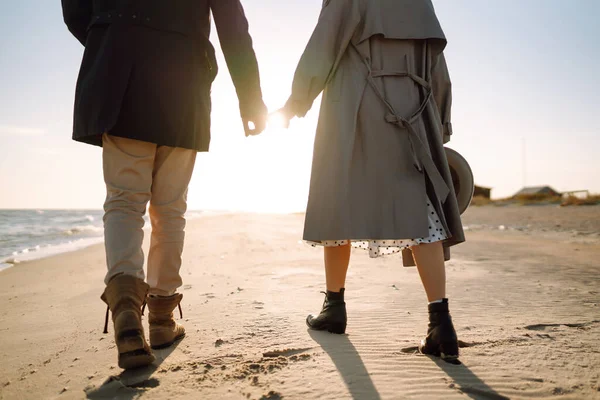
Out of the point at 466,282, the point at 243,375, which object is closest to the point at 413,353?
the point at 243,375

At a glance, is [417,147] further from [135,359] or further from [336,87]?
[135,359]

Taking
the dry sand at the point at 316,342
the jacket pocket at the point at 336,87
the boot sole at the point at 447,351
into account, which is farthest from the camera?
the jacket pocket at the point at 336,87

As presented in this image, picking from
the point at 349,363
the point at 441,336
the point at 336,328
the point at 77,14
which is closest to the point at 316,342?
the point at 336,328

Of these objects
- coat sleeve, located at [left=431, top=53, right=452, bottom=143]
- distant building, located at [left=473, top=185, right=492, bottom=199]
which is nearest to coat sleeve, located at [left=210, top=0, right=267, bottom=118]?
coat sleeve, located at [left=431, top=53, right=452, bottom=143]

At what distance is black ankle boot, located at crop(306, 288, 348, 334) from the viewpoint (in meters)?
2.60

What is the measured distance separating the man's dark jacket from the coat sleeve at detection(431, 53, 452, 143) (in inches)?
46.2

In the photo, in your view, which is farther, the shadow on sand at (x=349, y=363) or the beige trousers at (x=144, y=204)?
the beige trousers at (x=144, y=204)

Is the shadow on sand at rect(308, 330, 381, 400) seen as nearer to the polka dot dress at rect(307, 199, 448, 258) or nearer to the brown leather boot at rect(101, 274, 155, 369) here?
the polka dot dress at rect(307, 199, 448, 258)

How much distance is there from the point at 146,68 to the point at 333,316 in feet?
5.41

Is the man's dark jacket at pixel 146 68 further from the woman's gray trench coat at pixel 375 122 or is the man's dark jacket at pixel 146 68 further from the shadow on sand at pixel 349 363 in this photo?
the shadow on sand at pixel 349 363

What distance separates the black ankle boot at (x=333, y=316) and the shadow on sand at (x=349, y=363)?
41mm

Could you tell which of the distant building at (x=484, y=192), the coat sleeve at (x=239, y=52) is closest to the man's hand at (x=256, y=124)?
the coat sleeve at (x=239, y=52)

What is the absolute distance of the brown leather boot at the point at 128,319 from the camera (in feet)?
6.43

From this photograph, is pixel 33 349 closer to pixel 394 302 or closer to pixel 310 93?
pixel 310 93
